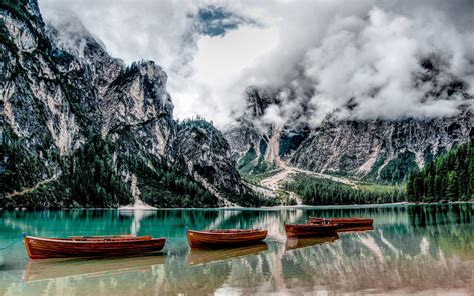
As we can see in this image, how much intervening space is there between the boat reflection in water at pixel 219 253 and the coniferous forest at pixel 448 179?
130 metres

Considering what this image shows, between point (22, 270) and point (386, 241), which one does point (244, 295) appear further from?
point (386, 241)

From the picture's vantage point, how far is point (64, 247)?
43594 millimetres

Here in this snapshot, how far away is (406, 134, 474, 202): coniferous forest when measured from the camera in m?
156

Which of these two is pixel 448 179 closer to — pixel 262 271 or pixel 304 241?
pixel 304 241

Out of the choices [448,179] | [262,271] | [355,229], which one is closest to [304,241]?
[355,229]

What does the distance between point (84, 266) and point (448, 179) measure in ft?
519

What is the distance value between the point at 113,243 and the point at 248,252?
53.5ft

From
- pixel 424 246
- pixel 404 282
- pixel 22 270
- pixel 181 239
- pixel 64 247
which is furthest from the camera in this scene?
pixel 181 239

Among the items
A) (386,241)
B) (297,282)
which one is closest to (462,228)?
(386,241)

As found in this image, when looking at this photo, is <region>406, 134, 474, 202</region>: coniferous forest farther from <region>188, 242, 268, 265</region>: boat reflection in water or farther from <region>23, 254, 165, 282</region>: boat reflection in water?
<region>23, 254, 165, 282</region>: boat reflection in water

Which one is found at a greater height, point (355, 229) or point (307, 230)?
point (307, 230)

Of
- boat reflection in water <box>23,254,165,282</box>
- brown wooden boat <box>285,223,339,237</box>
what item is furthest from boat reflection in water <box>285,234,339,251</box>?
boat reflection in water <box>23,254,165,282</box>

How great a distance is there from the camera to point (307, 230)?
68750mm

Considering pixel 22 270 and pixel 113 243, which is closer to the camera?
pixel 22 270
